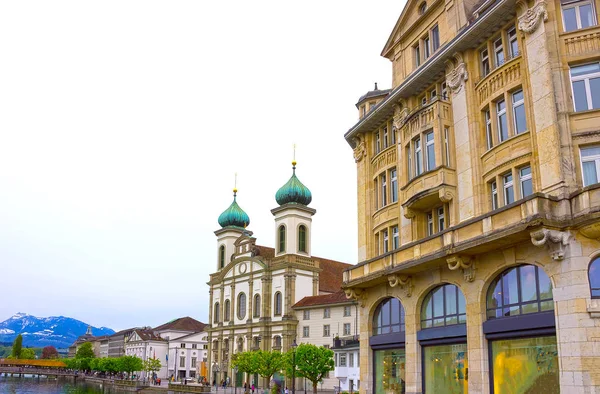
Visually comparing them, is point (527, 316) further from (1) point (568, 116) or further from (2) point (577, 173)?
(1) point (568, 116)

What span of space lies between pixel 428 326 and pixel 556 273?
29.2 feet

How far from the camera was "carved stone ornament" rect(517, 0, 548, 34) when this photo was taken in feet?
76.2

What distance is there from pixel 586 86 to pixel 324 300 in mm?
60975

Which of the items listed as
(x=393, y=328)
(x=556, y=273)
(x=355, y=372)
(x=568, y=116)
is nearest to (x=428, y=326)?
(x=393, y=328)

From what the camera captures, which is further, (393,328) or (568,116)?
(393,328)

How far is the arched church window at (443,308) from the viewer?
1045 inches

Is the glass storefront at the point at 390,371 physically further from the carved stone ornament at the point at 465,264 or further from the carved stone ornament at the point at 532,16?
the carved stone ornament at the point at 532,16

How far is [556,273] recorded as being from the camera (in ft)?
69.0

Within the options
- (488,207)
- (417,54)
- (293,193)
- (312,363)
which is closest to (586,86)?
(488,207)

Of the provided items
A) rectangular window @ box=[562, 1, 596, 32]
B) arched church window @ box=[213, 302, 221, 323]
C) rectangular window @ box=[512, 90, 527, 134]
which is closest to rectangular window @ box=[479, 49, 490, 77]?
rectangular window @ box=[512, 90, 527, 134]

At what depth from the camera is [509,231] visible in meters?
21.9

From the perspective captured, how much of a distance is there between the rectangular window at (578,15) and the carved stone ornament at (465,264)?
31.4 ft

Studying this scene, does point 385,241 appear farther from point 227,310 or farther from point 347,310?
point 227,310

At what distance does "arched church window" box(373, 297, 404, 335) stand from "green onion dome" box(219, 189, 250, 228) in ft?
245
